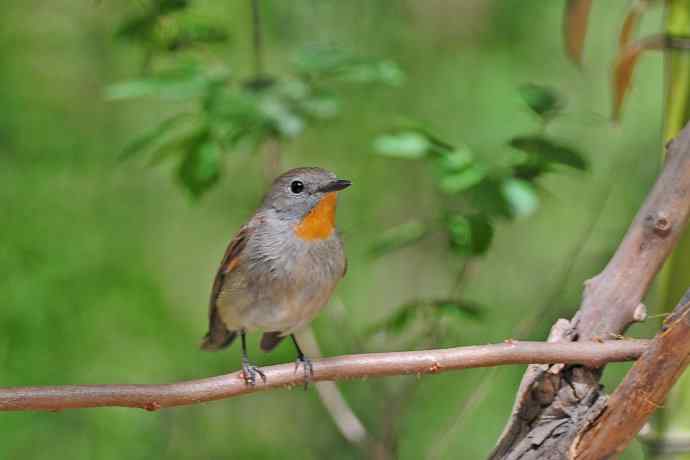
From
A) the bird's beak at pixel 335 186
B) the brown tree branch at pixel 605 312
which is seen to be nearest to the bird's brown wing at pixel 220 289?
the bird's beak at pixel 335 186

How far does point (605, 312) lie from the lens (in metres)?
2.66

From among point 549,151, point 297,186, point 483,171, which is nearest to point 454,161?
point 483,171

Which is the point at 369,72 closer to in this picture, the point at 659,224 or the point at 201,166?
the point at 201,166

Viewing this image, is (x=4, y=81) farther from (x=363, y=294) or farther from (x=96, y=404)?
(x=96, y=404)

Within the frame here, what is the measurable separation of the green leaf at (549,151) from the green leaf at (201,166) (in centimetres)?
107

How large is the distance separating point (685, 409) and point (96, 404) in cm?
175

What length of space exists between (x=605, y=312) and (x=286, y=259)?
3.86 feet

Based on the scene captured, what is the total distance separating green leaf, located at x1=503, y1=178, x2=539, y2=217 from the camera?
322 cm

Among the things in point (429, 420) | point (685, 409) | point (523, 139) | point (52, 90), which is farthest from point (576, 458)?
point (52, 90)

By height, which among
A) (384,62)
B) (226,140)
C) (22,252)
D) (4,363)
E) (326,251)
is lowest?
(4,363)

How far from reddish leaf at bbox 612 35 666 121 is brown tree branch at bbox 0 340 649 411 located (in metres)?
1.18

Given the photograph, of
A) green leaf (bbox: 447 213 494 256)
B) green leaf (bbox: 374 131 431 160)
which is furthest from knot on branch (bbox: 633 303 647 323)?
green leaf (bbox: 374 131 431 160)

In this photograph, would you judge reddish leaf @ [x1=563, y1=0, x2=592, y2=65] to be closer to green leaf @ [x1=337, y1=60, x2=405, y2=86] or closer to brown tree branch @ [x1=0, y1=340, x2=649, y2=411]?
green leaf @ [x1=337, y1=60, x2=405, y2=86]

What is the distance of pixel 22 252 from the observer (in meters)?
5.19
